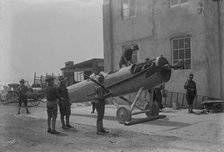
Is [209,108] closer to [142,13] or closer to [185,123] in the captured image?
[185,123]

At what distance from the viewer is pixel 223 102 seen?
12.8m

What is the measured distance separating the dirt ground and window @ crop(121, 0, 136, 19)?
836cm

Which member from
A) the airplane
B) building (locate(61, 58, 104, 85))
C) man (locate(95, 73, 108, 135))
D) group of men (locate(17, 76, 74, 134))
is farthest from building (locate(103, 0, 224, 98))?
building (locate(61, 58, 104, 85))

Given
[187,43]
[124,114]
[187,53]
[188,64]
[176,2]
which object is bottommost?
[124,114]

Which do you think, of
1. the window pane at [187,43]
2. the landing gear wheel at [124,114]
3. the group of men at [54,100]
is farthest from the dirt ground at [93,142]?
the window pane at [187,43]

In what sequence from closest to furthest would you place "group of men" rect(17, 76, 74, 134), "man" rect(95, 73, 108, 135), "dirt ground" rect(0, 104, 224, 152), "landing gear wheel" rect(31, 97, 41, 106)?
"dirt ground" rect(0, 104, 224, 152)
"man" rect(95, 73, 108, 135)
"group of men" rect(17, 76, 74, 134)
"landing gear wheel" rect(31, 97, 41, 106)

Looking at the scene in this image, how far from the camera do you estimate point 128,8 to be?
1694 cm

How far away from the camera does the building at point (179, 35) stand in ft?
45.6

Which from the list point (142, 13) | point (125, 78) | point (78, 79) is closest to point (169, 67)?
point (125, 78)

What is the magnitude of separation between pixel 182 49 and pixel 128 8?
12.6 feet

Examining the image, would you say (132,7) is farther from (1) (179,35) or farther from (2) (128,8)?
(1) (179,35)

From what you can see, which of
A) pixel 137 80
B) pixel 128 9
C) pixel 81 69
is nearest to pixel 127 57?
pixel 137 80

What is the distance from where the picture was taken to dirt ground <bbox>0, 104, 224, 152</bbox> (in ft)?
22.9

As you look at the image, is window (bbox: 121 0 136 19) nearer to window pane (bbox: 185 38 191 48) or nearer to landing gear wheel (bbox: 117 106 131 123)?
window pane (bbox: 185 38 191 48)
